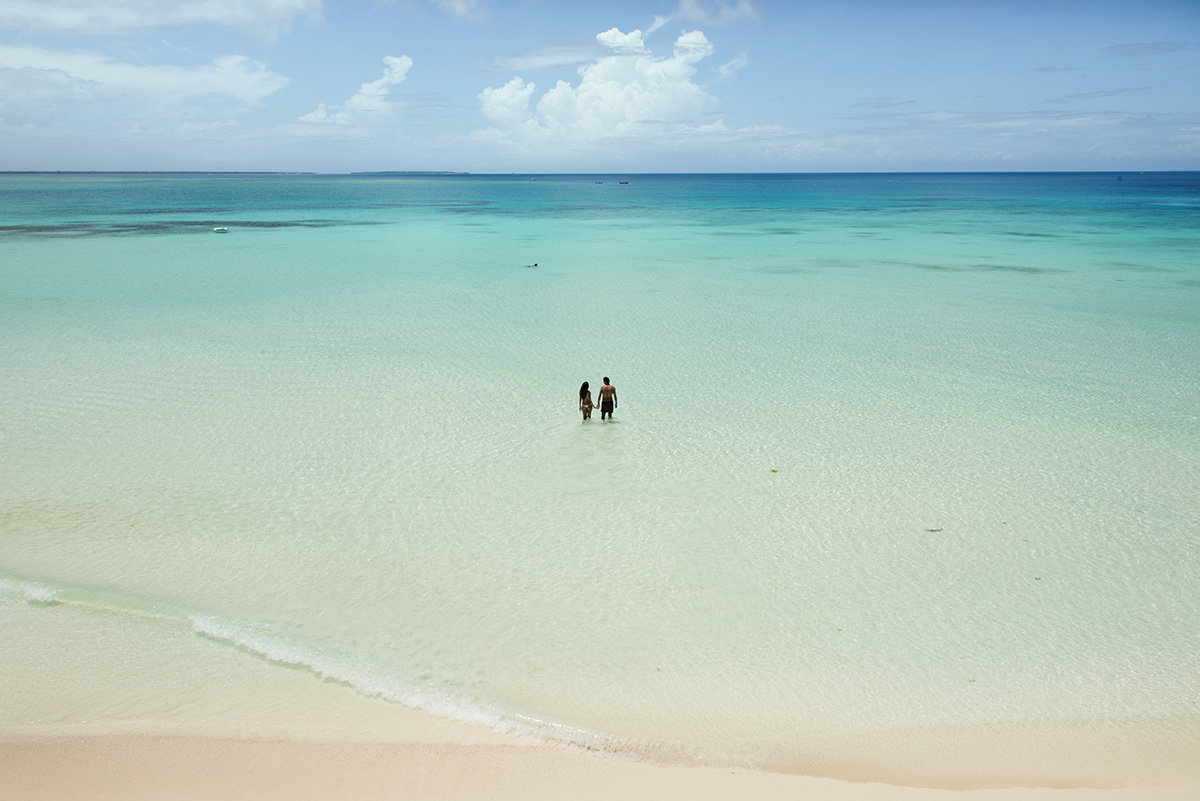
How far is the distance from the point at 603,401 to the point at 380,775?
23.3ft

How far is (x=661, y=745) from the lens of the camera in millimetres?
5371

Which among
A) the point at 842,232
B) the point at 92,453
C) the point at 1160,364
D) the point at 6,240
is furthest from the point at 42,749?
the point at 842,232

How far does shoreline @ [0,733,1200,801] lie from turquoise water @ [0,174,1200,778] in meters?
0.25

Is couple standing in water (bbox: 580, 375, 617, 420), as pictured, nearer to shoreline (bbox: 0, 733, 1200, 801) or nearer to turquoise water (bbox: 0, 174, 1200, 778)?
turquoise water (bbox: 0, 174, 1200, 778)

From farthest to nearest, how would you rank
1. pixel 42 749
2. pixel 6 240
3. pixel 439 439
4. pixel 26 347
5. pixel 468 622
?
pixel 6 240, pixel 26 347, pixel 439 439, pixel 468 622, pixel 42 749

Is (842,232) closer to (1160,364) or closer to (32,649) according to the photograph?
(1160,364)

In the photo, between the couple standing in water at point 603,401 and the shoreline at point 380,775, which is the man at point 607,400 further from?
the shoreline at point 380,775

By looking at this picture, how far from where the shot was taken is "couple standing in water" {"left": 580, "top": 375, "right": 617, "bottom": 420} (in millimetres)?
11406

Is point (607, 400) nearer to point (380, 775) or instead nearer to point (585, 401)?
point (585, 401)

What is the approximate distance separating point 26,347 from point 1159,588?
1894 centimetres

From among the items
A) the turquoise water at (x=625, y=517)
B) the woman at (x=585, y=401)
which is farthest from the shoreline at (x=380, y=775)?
the woman at (x=585, y=401)

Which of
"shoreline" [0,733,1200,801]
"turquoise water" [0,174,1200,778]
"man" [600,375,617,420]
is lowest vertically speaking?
"shoreline" [0,733,1200,801]

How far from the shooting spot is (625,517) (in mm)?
8734

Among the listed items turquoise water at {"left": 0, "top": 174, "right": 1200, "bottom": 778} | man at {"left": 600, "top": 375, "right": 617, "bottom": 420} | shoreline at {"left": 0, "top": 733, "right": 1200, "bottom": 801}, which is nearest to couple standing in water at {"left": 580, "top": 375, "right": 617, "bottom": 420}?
man at {"left": 600, "top": 375, "right": 617, "bottom": 420}
